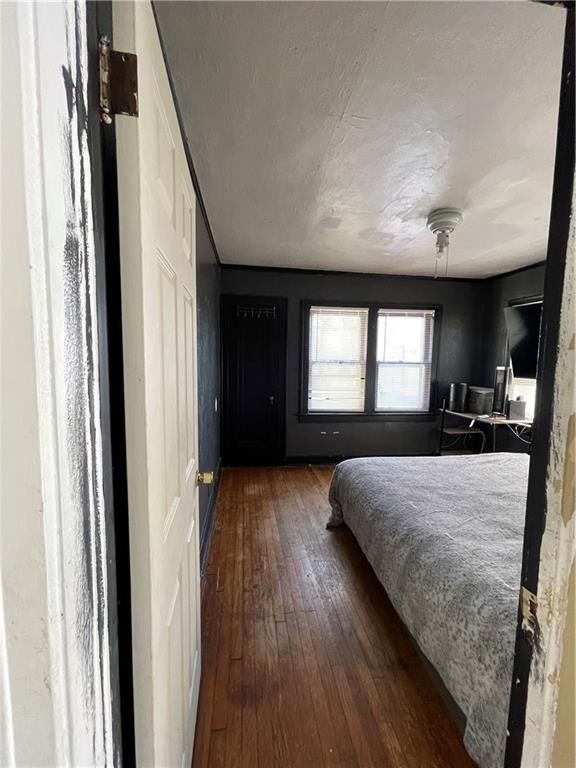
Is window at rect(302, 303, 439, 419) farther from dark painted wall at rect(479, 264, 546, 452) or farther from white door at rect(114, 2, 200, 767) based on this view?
white door at rect(114, 2, 200, 767)

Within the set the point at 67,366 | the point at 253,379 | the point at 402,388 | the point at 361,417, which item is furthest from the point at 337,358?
the point at 67,366

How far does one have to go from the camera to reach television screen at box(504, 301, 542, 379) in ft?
12.0

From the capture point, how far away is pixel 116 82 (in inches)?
22.1

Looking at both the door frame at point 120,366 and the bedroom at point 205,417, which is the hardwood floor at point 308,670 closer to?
the bedroom at point 205,417

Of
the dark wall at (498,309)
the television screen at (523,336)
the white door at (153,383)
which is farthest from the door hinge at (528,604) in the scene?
the dark wall at (498,309)

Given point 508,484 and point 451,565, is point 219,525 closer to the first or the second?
point 451,565

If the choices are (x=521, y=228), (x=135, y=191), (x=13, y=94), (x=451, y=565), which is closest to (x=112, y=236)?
(x=135, y=191)

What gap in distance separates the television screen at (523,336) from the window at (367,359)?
36.3 inches

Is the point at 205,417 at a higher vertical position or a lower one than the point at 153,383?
lower

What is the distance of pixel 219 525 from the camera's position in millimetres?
2871

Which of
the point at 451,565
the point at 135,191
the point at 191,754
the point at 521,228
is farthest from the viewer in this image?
the point at 521,228

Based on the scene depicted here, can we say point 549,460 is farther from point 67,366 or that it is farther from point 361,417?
point 361,417

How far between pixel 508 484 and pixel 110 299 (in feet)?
8.39

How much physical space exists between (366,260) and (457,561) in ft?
10.6
